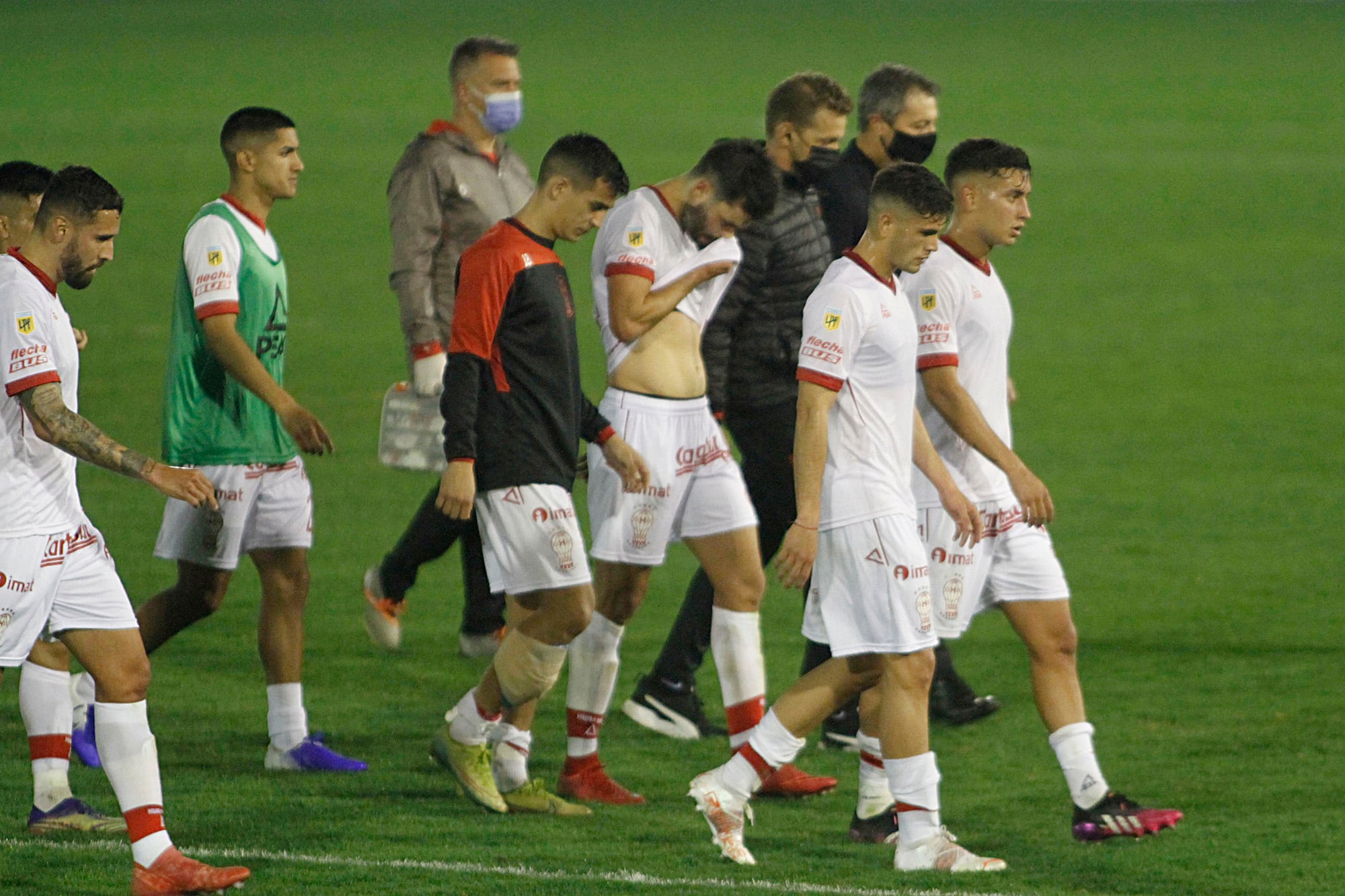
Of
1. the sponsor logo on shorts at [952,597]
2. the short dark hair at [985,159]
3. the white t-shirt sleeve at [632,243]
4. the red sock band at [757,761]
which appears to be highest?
the short dark hair at [985,159]

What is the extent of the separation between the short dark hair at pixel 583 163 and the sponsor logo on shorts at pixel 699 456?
93cm

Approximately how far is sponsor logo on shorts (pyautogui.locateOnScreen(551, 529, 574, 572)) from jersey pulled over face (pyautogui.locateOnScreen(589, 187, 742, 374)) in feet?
2.50

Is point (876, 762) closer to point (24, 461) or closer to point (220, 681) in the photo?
point (24, 461)

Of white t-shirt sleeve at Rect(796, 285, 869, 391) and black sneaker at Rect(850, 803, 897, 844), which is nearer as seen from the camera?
white t-shirt sleeve at Rect(796, 285, 869, 391)

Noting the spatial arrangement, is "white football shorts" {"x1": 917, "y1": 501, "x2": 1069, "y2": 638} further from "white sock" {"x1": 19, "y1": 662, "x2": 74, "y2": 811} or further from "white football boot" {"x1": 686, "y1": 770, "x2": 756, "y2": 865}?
"white sock" {"x1": 19, "y1": 662, "x2": 74, "y2": 811}

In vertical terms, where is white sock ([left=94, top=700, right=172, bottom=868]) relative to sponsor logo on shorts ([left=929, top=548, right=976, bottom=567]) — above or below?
below

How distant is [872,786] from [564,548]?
114 cm

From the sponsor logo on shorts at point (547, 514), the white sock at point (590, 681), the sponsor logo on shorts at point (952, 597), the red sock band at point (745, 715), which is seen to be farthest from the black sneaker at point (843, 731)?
the sponsor logo on shorts at point (547, 514)

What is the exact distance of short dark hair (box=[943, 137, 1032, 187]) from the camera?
20.4ft

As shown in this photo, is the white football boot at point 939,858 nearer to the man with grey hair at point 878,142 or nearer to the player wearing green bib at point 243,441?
the player wearing green bib at point 243,441

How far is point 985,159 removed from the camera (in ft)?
20.5

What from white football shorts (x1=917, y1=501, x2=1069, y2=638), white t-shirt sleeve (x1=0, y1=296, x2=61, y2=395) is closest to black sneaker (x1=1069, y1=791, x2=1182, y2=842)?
white football shorts (x1=917, y1=501, x2=1069, y2=638)

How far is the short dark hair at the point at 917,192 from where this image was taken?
5637mm

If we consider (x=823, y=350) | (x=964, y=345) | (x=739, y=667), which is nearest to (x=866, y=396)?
(x=823, y=350)
